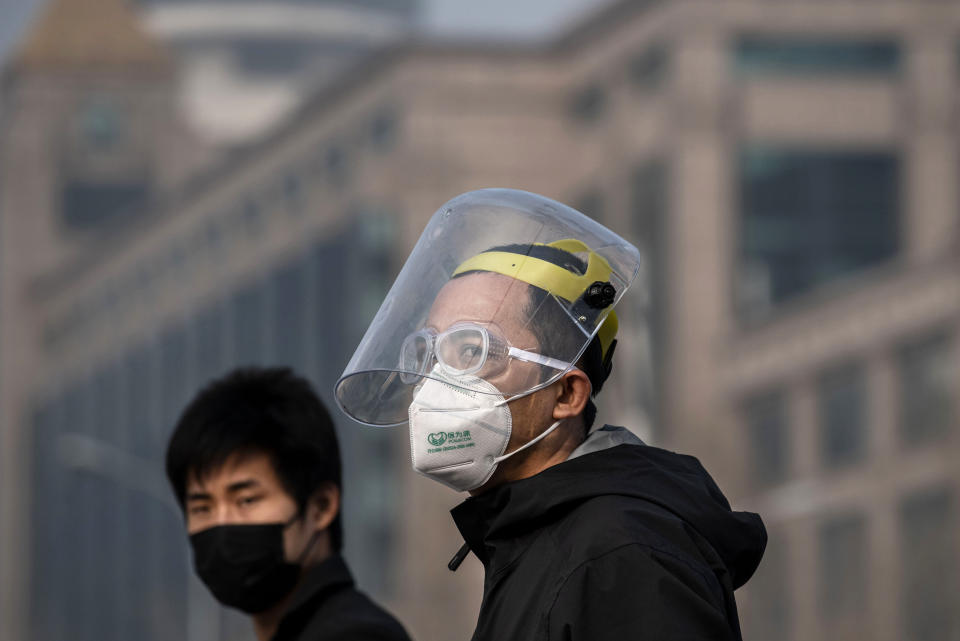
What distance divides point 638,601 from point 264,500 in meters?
1.82

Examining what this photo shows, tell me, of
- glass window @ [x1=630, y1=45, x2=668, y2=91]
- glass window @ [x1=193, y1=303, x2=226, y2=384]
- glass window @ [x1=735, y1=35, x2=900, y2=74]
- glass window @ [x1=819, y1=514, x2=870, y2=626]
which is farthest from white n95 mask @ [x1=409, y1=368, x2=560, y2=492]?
glass window @ [x1=193, y1=303, x2=226, y2=384]

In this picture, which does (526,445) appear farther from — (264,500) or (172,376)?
(172,376)

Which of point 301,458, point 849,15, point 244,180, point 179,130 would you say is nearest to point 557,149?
point 849,15

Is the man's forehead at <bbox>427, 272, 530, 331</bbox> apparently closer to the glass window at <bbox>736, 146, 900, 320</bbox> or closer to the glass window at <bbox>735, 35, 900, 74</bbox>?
the glass window at <bbox>736, 146, 900, 320</bbox>

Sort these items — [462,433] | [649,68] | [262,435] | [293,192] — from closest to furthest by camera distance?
[462,433] → [262,435] → [649,68] → [293,192]

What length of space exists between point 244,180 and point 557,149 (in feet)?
54.5

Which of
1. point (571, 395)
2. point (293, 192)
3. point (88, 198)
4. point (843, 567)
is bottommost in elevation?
point (843, 567)

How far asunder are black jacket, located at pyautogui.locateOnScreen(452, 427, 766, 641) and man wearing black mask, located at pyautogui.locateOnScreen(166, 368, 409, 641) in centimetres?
130

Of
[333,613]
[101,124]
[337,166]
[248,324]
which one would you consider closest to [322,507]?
[333,613]

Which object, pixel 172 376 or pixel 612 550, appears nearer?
pixel 612 550

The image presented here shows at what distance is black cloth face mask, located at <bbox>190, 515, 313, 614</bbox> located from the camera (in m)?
4.07

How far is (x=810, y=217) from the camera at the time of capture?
51.1m

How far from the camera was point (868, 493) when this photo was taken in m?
39.1

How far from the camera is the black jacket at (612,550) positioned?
2473 millimetres
